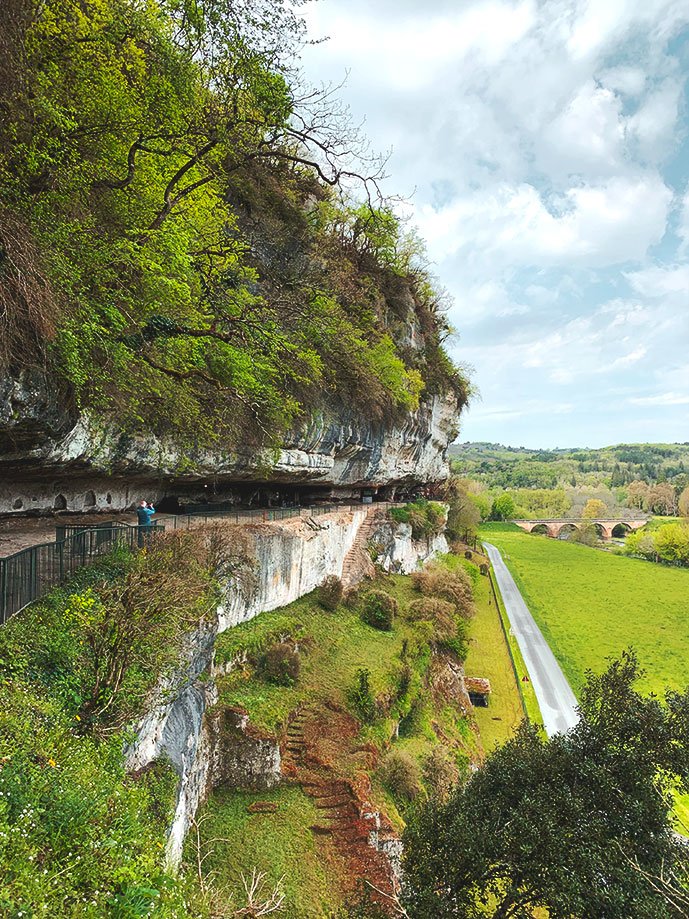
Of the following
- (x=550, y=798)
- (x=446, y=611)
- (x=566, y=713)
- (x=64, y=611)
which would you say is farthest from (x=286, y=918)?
(x=566, y=713)

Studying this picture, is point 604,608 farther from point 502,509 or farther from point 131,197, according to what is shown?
point 502,509

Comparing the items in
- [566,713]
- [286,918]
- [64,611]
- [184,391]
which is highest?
[184,391]

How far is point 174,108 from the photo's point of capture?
7.95 meters

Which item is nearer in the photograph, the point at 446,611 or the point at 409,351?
the point at 446,611

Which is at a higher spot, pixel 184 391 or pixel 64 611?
pixel 184 391

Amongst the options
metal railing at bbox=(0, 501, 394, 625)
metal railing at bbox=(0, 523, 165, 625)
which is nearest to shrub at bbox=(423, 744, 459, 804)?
Answer: metal railing at bbox=(0, 501, 394, 625)

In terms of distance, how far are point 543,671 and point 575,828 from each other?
22.3m

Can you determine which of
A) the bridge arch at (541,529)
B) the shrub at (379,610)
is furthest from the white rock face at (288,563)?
the bridge arch at (541,529)

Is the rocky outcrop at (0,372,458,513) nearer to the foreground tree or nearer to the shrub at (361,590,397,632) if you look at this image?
the shrub at (361,590,397,632)

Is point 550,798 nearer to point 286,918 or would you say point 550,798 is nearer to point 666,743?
point 666,743

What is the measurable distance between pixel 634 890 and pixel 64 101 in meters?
14.9

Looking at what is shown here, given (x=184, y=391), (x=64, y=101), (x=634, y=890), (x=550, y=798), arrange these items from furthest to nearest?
(x=184, y=391) < (x=550, y=798) < (x=64, y=101) < (x=634, y=890)

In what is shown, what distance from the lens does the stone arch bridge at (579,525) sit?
90575 millimetres

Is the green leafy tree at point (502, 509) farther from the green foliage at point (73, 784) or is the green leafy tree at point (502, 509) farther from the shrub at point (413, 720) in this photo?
the green foliage at point (73, 784)
